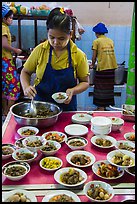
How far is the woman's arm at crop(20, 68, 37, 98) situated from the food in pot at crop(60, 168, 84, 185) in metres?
0.89

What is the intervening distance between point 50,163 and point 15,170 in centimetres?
21

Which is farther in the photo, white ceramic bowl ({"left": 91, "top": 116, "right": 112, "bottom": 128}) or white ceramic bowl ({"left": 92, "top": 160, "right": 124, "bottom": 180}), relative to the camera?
white ceramic bowl ({"left": 91, "top": 116, "right": 112, "bottom": 128})

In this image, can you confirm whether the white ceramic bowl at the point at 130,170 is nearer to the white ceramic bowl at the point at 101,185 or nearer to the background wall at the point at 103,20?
the white ceramic bowl at the point at 101,185

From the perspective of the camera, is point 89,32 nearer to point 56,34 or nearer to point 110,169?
point 56,34

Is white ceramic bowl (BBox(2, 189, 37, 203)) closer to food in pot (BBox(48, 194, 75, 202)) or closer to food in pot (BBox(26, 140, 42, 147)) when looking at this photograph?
food in pot (BBox(48, 194, 75, 202))

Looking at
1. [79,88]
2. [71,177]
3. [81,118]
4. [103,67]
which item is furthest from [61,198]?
[103,67]

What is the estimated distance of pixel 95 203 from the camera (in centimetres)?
119

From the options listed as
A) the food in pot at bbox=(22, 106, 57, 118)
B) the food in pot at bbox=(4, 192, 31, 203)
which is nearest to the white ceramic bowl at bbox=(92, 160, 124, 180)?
the food in pot at bbox=(4, 192, 31, 203)

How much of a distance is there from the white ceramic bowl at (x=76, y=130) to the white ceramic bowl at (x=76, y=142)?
0.09m

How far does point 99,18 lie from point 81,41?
64 centimetres

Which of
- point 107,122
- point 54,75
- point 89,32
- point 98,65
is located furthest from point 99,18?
point 107,122

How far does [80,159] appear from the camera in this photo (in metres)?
1.58

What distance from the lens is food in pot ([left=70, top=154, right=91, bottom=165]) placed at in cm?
156

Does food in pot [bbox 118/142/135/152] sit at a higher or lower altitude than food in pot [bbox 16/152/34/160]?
lower
